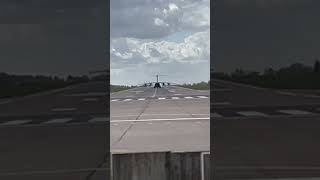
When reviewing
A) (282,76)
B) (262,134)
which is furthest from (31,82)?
(282,76)

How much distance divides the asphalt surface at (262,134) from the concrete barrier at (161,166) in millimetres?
171

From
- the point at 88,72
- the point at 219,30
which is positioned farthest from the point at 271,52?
the point at 88,72

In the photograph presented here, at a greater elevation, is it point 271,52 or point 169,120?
point 271,52

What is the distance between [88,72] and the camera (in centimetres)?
514

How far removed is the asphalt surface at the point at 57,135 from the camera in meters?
5.13

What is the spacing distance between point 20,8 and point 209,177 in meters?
2.56

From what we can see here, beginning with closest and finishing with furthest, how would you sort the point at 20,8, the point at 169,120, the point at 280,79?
the point at 20,8, the point at 280,79, the point at 169,120

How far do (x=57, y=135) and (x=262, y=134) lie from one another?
2.11 m

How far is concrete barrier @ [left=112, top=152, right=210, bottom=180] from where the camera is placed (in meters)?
5.47

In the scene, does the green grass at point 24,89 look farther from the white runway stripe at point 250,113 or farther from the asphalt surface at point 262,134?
the white runway stripe at point 250,113

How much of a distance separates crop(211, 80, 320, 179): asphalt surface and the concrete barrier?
0.56 ft

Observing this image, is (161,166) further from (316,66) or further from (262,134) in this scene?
(316,66)

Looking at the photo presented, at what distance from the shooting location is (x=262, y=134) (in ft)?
18.4

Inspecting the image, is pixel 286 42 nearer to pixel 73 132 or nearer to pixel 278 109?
pixel 278 109
